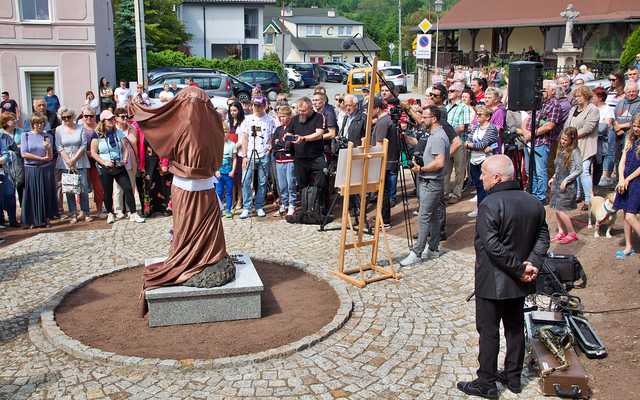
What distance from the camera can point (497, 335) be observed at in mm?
5387

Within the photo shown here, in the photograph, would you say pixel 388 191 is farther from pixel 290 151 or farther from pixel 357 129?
pixel 290 151

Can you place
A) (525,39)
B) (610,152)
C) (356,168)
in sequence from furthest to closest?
1. (525,39)
2. (610,152)
3. (356,168)

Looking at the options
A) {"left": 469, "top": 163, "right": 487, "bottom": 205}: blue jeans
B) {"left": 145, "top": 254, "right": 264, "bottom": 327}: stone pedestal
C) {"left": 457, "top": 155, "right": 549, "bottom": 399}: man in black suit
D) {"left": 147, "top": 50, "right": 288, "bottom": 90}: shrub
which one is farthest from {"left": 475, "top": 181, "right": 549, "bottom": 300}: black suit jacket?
{"left": 147, "top": 50, "right": 288, "bottom": 90}: shrub

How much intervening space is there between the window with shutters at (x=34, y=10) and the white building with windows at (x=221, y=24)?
30.8m

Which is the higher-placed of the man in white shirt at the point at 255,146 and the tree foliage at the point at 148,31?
the tree foliage at the point at 148,31

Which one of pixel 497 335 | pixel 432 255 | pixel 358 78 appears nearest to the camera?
pixel 497 335

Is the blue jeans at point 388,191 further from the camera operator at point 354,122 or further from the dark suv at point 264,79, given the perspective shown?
the dark suv at point 264,79

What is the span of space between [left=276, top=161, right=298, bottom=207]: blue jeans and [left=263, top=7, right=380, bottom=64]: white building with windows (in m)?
65.3

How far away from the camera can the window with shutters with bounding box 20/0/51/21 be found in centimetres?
2181

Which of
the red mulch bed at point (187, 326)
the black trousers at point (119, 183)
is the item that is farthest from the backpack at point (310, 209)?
the red mulch bed at point (187, 326)

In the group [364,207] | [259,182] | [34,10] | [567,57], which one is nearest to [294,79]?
[567,57]

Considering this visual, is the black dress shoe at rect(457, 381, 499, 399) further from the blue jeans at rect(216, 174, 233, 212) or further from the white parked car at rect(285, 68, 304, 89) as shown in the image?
the white parked car at rect(285, 68, 304, 89)

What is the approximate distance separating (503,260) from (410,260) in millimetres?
3780

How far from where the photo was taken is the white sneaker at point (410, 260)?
29.1ft
